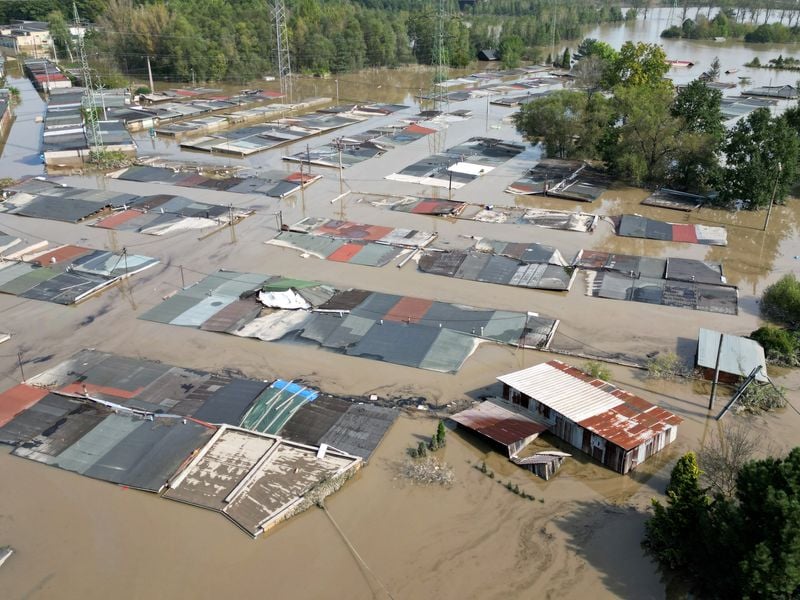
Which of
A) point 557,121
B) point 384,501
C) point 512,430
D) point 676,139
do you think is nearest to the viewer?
point 384,501

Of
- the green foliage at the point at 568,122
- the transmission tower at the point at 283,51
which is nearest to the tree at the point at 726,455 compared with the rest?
the green foliage at the point at 568,122

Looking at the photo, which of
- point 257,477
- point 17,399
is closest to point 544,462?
point 257,477

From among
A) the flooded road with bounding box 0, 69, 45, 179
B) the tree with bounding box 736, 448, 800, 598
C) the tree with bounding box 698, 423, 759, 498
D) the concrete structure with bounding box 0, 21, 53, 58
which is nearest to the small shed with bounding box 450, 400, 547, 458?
the tree with bounding box 698, 423, 759, 498

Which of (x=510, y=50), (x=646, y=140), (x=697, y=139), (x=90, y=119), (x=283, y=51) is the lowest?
(x=646, y=140)

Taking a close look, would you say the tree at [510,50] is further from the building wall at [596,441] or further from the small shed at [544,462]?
the small shed at [544,462]

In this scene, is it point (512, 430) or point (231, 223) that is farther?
point (231, 223)

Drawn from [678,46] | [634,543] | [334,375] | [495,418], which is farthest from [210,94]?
[678,46]

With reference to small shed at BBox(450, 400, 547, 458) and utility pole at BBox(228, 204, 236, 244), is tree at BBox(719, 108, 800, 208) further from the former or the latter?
utility pole at BBox(228, 204, 236, 244)

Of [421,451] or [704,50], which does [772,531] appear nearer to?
[421,451]
